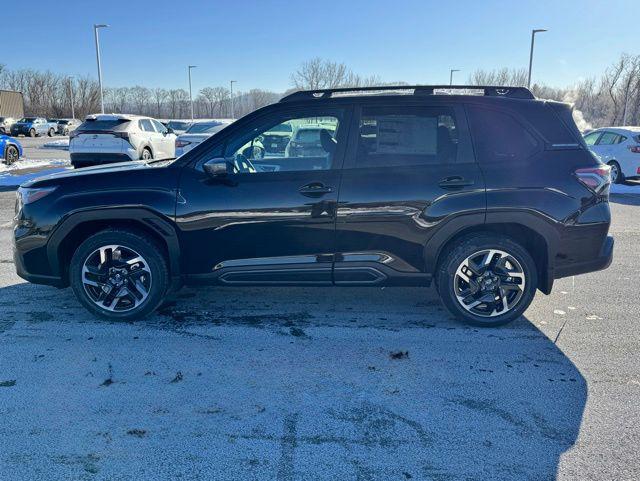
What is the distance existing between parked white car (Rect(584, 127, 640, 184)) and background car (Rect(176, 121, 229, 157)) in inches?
423

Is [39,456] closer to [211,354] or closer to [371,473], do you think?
[211,354]

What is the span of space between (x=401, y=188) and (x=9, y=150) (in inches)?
687

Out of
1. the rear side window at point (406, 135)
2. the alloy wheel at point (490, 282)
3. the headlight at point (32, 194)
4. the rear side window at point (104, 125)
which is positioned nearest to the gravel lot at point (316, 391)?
the alloy wheel at point (490, 282)

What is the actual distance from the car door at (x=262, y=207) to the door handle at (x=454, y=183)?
83 cm

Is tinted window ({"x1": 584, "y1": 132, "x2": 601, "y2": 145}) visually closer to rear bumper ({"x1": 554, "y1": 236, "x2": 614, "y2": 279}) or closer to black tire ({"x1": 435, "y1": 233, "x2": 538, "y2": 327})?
rear bumper ({"x1": 554, "y1": 236, "x2": 614, "y2": 279})

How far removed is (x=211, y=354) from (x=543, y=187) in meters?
2.88

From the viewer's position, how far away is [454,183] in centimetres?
396

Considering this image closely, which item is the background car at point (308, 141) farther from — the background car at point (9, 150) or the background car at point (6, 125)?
the background car at point (6, 125)

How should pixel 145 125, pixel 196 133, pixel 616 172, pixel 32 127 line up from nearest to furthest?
1. pixel 616 172
2. pixel 145 125
3. pixel 196 133
4. pixel 32 127

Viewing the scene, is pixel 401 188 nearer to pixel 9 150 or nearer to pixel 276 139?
pixel 276 139

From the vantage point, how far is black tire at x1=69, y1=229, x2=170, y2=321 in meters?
4.10

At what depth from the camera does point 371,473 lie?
245cm

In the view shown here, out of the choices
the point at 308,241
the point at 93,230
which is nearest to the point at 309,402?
the point at 308,241

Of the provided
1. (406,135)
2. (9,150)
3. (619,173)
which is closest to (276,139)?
(406,135)
